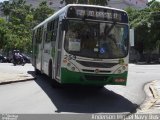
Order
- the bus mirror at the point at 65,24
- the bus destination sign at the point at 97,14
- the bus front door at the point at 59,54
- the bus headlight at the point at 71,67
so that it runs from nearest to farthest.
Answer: the bus headlight at the point at 71,67 → the bus mirror at the point at 65,24 → the bus destination sign at the point at 97,14 → the bus front door at the point at 59,54

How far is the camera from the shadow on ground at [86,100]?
12986 millimetres

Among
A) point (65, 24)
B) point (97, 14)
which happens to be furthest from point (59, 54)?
point (97, 14)

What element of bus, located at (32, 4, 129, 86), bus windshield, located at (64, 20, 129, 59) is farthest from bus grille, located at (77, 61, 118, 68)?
bus windshield, located at (64, 20, 129, 59)

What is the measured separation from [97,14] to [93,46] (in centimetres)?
122

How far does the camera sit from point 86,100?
14938mm

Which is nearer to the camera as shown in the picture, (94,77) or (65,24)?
(94,77)

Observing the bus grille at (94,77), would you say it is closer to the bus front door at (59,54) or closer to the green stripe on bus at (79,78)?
the green stripe on bus at (79,78)

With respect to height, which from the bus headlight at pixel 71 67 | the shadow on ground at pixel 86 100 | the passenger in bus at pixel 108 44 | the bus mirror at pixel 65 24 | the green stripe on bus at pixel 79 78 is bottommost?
the shadow on ground at pixel 86 100

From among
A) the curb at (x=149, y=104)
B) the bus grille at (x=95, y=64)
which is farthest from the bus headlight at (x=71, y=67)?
the curb at (x=149, y=104)

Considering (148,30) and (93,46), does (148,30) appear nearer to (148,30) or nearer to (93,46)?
(148,30)

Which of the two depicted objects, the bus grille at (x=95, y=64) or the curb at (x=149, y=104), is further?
the bus grille at (x=95, y=64)

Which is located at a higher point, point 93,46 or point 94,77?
point 93,46

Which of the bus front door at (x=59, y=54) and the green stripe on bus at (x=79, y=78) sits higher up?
the bus front door at (x=59, y=54)

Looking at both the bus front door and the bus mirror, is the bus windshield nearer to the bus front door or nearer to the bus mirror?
the bus mirror
